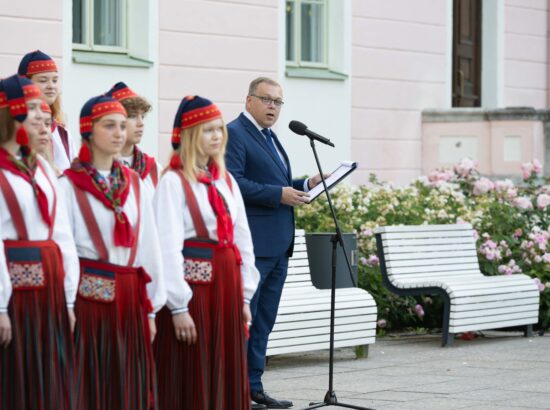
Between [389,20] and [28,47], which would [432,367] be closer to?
[28,47]

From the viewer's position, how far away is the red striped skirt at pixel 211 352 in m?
6.41

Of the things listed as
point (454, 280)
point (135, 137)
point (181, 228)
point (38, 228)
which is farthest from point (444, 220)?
point (38, 228)

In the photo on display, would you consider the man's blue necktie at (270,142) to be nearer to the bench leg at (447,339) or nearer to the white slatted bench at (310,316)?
the white slatted bench at (310,316)

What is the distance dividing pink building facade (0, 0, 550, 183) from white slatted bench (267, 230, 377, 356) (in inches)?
161

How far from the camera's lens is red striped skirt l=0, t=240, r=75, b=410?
220 inches

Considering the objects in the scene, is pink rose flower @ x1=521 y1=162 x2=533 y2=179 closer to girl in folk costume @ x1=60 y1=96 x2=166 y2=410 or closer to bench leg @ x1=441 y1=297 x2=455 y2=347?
bench leg @ x1=441 y1=297 x2=455 y2=347

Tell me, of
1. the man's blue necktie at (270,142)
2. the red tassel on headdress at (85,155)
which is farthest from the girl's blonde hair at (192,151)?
the man's blue necktie at (270,142)

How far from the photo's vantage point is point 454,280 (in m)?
11.4

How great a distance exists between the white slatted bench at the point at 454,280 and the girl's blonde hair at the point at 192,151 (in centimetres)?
466

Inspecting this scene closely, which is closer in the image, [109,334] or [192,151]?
[109,334]

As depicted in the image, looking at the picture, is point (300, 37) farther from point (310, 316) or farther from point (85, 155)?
point (85, 155)

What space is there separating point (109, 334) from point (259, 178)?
245cm

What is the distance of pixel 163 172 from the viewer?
21.3ft

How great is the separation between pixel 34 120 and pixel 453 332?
5.87m
